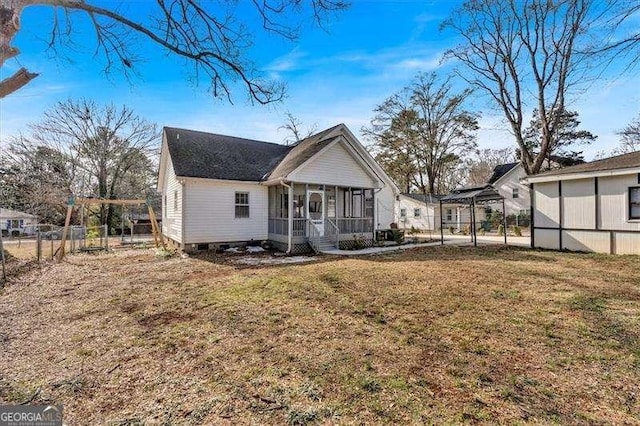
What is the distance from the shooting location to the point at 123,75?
648 cm

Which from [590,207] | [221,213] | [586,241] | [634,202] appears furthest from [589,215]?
[221,213]

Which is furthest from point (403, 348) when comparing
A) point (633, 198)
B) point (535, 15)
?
point (535, 15)

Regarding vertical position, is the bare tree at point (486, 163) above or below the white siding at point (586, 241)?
above

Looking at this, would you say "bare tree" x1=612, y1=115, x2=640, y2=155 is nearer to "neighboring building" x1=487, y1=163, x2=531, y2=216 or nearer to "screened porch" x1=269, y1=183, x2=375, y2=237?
"neighboring building" x1=487, y1=163, x2=531, y2=216

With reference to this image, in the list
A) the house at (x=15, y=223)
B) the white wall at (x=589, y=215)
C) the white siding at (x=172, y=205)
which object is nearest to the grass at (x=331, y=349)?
the white wall at (x=589, y=215)

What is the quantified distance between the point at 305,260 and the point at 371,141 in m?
27.0

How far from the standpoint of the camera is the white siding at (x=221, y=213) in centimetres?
1327

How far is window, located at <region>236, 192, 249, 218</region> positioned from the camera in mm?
14531

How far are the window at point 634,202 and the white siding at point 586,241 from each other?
0.99 metres

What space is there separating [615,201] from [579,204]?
109 centimetres

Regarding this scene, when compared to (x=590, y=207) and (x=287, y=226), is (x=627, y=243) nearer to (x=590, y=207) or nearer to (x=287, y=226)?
(x=590, y=207)

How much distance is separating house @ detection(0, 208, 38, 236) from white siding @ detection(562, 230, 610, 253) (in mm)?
41487

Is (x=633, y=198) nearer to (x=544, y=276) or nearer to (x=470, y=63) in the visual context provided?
(x=544, y=276)

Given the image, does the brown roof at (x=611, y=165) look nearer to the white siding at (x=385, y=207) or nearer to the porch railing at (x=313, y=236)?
the porch railing at (x=313, y=236)
